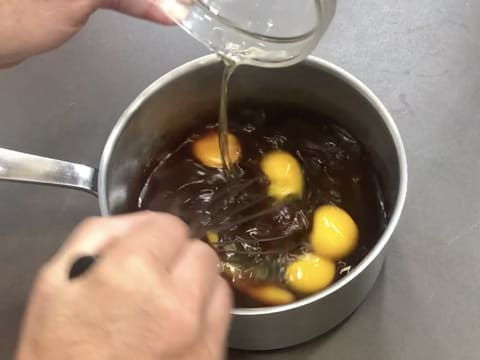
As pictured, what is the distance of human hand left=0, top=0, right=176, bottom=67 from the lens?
82 centimetres

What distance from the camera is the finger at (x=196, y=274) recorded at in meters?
0.59

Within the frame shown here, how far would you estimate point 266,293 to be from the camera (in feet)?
2.74

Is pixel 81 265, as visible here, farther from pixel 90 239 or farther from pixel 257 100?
pixel 257 100

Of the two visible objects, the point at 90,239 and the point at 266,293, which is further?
the point at 266,293

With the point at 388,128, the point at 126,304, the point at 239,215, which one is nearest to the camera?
the point at 126,304

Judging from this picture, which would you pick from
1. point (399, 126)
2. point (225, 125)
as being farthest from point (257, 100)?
A: point (399, 126)

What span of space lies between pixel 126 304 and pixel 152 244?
0.06 metres

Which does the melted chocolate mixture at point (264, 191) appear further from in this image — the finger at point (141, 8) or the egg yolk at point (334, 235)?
the finger at point (141, 8)

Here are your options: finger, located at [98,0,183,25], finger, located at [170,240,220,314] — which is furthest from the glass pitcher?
finger, located at [170,240,220,314]

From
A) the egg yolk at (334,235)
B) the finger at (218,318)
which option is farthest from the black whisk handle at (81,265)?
the egg yolk at (334,235)

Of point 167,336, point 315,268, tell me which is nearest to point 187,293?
point 167,336

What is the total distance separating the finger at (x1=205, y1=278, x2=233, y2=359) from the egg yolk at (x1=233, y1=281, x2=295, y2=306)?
0.21m

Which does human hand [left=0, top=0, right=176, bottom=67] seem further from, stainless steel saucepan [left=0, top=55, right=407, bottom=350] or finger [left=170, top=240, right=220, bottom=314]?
finger [left=170, top=240, right=220, bottom=314]

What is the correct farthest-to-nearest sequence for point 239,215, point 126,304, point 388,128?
point 239,215 < point 388,128 < point 126,304
